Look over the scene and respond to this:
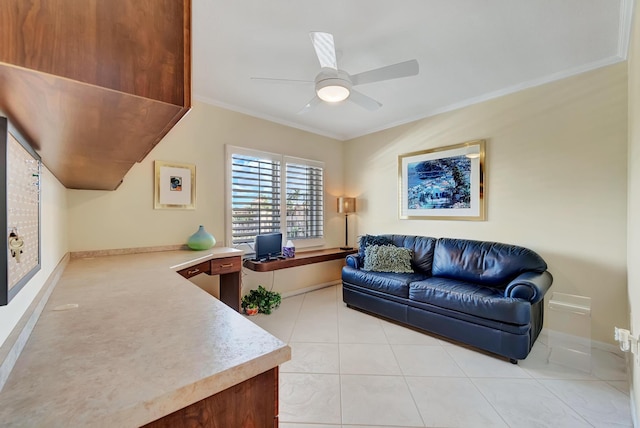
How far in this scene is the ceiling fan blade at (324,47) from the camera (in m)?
1.72

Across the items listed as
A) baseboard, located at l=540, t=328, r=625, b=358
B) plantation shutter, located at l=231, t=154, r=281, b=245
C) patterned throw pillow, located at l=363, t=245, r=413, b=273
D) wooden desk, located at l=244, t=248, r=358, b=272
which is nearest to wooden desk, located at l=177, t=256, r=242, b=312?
wooden desk, located at l=244, t=248, r=358, b=272

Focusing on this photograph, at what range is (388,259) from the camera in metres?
3.39

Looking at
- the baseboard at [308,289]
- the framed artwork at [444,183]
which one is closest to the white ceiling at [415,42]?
the framed artwork at [444,183]

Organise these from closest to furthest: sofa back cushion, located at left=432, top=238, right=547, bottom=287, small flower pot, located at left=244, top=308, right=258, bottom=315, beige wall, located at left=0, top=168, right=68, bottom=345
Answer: beige wall, located at left=0, top=168, right=68, bottom=345
sofa back cushion, located at left=432, top=238, right=547, bottom=287
small flower pot, located at left=244, top=308, right=258, bottom=315

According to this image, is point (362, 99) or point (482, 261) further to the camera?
point (482, 261)

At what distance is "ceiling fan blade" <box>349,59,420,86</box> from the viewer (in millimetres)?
1991

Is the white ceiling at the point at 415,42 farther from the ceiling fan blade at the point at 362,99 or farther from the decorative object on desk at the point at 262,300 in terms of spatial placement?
the decorative object on desk at the point at 262,300

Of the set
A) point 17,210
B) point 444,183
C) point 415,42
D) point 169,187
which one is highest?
point 415,42

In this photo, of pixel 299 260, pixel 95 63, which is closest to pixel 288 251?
pixel 299 260

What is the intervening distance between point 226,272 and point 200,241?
1.56ft

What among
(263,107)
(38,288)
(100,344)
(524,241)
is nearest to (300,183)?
(263,107)

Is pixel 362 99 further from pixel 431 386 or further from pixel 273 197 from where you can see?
pixel 431 386

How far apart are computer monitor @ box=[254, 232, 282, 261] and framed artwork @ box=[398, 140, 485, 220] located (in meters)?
1.84

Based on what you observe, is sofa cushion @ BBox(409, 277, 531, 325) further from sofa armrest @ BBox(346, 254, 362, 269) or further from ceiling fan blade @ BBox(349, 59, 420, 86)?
ceiling fan blade @ BBox(349, 59, 420, 86)
